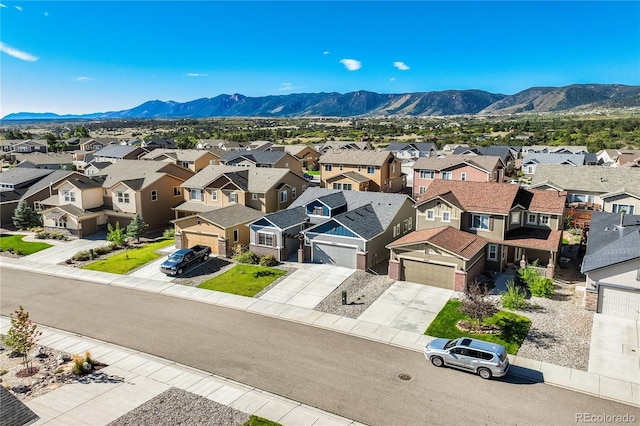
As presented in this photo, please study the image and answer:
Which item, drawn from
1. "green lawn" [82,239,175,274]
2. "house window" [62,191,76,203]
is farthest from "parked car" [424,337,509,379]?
"house window" [62,191,76,203]

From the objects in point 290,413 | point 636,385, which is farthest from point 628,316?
point 290,413

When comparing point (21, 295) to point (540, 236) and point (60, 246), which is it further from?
point (540, 236)

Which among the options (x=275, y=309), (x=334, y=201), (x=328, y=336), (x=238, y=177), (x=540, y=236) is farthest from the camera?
(x=238, y=177)

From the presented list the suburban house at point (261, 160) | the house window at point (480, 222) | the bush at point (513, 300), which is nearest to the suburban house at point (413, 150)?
the suburban house at point (261, 160)

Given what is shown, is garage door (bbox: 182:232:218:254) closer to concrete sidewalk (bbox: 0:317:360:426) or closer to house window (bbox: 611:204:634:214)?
concrete sidewalk (bbox: 0:317:360:426)

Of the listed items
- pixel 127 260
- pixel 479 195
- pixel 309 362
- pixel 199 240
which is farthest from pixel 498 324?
pixel 127 260

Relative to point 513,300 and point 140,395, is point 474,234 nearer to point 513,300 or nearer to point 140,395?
point 513,300
